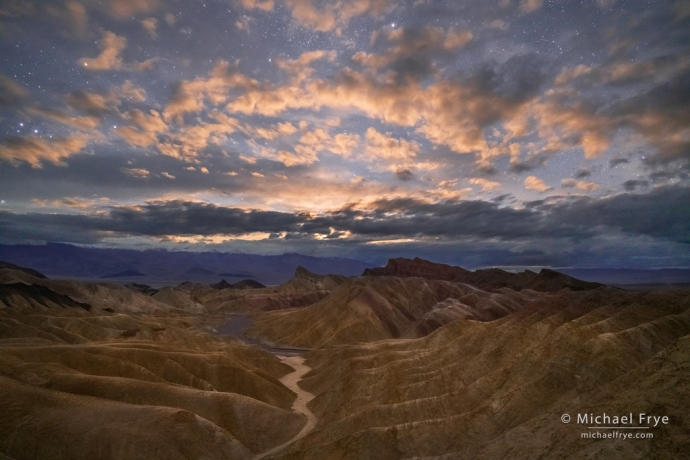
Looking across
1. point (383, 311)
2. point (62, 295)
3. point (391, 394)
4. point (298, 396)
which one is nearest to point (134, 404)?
point (298, 396)

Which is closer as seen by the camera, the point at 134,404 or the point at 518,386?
the point at 518,386

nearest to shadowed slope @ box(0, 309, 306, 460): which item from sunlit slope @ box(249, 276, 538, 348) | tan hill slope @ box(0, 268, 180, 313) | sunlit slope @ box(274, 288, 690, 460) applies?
sunlit slope @ box(274, 288, 690, 460)

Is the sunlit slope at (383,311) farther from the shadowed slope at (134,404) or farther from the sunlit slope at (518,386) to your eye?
the shadowed slope at (134,404)

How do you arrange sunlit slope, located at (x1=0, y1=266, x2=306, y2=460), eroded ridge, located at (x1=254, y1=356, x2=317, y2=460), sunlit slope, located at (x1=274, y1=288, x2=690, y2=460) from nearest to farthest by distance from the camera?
sunlit slope, located at (x1=274, y1=288, x2=690, y2=460), sunlit slope, located at (x1=0, y1=266, x2=306, y2=460), eroded ridge, located at (x1=254, y1=356, x2=317, y2=460)

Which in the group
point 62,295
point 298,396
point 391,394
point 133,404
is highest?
point 133,404

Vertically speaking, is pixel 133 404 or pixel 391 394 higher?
pixel 133 404

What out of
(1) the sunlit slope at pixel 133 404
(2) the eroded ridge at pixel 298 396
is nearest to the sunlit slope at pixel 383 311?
(2) the eroded ridge at pixel 298 396

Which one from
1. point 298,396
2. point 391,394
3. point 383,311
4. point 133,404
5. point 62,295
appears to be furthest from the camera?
point 62,295

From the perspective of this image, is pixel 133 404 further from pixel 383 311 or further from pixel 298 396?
pixel 383 311

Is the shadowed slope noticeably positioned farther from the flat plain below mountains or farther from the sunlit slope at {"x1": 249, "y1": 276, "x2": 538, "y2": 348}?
the sunlit slope at {"x1": 249, "y1": 276, "x2": 538, "y2": 348}

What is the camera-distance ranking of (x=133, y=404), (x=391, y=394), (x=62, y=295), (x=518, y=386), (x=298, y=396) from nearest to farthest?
(x=518, y=386) → (x=133, y=404) → (x=391, y=394) → (x=298, y=396) → (x=62, y=295)
